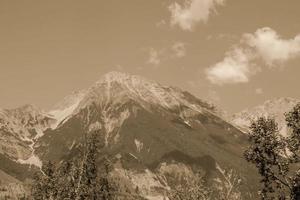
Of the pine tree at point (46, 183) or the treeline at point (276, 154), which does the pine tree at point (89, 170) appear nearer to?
the pine tree at point (46, 183)

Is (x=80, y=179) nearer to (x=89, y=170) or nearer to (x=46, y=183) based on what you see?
(x=89, y=170)

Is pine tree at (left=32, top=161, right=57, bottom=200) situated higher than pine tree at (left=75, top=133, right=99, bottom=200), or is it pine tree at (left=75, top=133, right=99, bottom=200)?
pine tree at (left=75, top=133, right=99, bottom=200)

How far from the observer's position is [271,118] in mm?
59812

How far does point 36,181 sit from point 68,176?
32.8ft

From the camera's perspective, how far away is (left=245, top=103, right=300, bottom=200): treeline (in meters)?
56.9

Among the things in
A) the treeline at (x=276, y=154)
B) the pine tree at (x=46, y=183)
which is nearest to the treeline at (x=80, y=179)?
the pine tree at (x=46, y=183)

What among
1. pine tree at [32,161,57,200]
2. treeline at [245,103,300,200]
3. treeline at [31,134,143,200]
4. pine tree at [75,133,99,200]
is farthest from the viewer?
pine tree at [32,161,57,200]

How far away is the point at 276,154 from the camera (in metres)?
58.4

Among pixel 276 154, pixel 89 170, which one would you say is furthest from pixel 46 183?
pixel 276 154

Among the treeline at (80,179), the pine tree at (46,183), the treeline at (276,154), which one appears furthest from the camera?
the pine tree at (46,183)

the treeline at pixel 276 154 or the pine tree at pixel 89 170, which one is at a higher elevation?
the treeline at pixel 276 154

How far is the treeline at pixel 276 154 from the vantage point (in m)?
56.9

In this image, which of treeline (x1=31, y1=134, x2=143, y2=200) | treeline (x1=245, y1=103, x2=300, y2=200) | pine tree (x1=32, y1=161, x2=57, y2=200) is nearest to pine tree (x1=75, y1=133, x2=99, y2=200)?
treeline (x1=31, y1=134, x2=143, y2=200)

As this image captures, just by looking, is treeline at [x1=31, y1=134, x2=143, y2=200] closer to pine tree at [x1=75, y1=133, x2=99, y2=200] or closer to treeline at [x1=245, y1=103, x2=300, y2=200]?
pine tree at [x1=75, y1=133, x2=99, y2=200]
